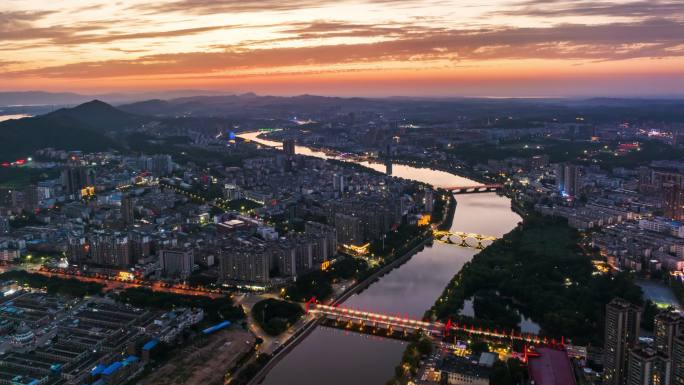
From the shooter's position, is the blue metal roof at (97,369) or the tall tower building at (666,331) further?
the blue metal roof at (97,369)

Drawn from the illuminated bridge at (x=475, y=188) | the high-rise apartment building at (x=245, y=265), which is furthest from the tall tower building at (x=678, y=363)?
the illuminated bridge at (x=475, y=188)

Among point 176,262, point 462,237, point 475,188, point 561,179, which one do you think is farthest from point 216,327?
point 561,179

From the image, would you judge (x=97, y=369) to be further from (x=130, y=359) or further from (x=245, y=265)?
(x=245, y=265)

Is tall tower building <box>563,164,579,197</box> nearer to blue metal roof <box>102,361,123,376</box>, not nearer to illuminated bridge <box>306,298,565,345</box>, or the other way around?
illuminated bridge <box>306,298,565,345</box>

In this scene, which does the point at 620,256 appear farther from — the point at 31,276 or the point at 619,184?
the point at 31,276

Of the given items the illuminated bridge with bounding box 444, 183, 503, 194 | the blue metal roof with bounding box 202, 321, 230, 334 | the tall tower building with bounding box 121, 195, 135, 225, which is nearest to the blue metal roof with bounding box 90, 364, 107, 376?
the blue metal roof with bounding box 202, 321, 230, 334

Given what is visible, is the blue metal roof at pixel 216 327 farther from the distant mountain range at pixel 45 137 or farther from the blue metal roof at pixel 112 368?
the distant mountain range at pixel 45 137
